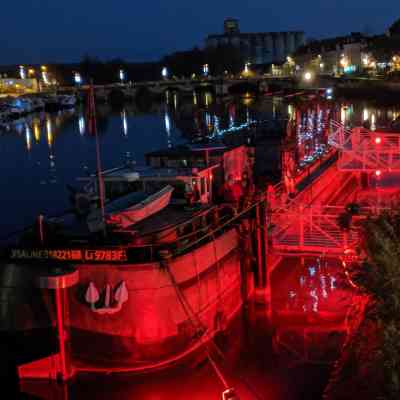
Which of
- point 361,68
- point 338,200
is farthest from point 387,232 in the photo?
point 361,68

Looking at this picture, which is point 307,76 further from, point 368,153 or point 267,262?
point 267,262

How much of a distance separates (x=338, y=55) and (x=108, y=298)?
16663cm

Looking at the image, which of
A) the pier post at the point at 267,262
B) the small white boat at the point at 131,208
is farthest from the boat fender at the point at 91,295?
the pier post at the point at 267,262

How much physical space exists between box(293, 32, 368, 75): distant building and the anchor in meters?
135

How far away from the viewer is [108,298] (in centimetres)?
1557

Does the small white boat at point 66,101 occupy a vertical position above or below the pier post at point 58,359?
above

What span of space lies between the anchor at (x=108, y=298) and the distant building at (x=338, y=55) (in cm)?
13467

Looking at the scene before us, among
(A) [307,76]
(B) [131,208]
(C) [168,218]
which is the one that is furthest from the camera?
(A) [307,76]

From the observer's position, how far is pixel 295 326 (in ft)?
62.4

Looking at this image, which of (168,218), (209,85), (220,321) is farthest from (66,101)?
(220,321)

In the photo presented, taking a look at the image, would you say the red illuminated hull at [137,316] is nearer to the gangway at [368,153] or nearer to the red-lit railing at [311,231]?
the red-lit railing at [311,231]

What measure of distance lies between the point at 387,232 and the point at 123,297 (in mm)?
7068

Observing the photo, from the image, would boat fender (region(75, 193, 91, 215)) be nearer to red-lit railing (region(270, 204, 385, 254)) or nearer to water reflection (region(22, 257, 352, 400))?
water reflection (region(22, 257, 352, 400))

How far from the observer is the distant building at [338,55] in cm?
15538
